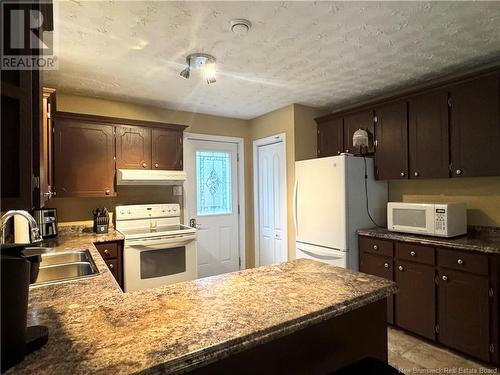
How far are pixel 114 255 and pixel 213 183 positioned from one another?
5.54 feet

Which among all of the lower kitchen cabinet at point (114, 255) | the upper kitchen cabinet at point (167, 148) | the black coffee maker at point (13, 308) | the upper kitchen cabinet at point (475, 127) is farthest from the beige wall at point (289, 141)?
the black coffee maker at point (13, 308)

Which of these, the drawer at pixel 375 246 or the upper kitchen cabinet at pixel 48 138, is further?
the drawer at pixel 375 246

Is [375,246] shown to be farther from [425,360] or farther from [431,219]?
[425,360]

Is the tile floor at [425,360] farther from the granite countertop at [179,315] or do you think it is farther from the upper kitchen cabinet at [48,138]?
the upper kitchen cabinet at [48,138]

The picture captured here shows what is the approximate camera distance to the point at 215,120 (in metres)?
4.14

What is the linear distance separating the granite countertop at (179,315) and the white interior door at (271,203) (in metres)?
2.29

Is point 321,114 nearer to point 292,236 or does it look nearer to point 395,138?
point 395,138

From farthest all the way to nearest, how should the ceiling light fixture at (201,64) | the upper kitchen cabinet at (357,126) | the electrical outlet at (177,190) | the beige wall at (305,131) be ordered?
1. the electrical outlet at (177,190)
2. the beige wall at (305,131)
3. the upper kitchen cabinet at (357,126)
4. the ceiling light fixture at (201,64)

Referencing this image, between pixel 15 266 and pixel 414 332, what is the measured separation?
9.74ft

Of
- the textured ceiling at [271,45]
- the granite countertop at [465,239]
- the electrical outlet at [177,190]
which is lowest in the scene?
the granite countertop at [465,239]

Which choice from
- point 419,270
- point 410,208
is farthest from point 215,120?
point 419,270

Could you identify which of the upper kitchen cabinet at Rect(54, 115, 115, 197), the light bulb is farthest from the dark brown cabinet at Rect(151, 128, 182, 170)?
the light bulb

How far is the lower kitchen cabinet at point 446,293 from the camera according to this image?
214 cm

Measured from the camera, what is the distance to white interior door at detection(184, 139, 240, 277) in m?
3.95
